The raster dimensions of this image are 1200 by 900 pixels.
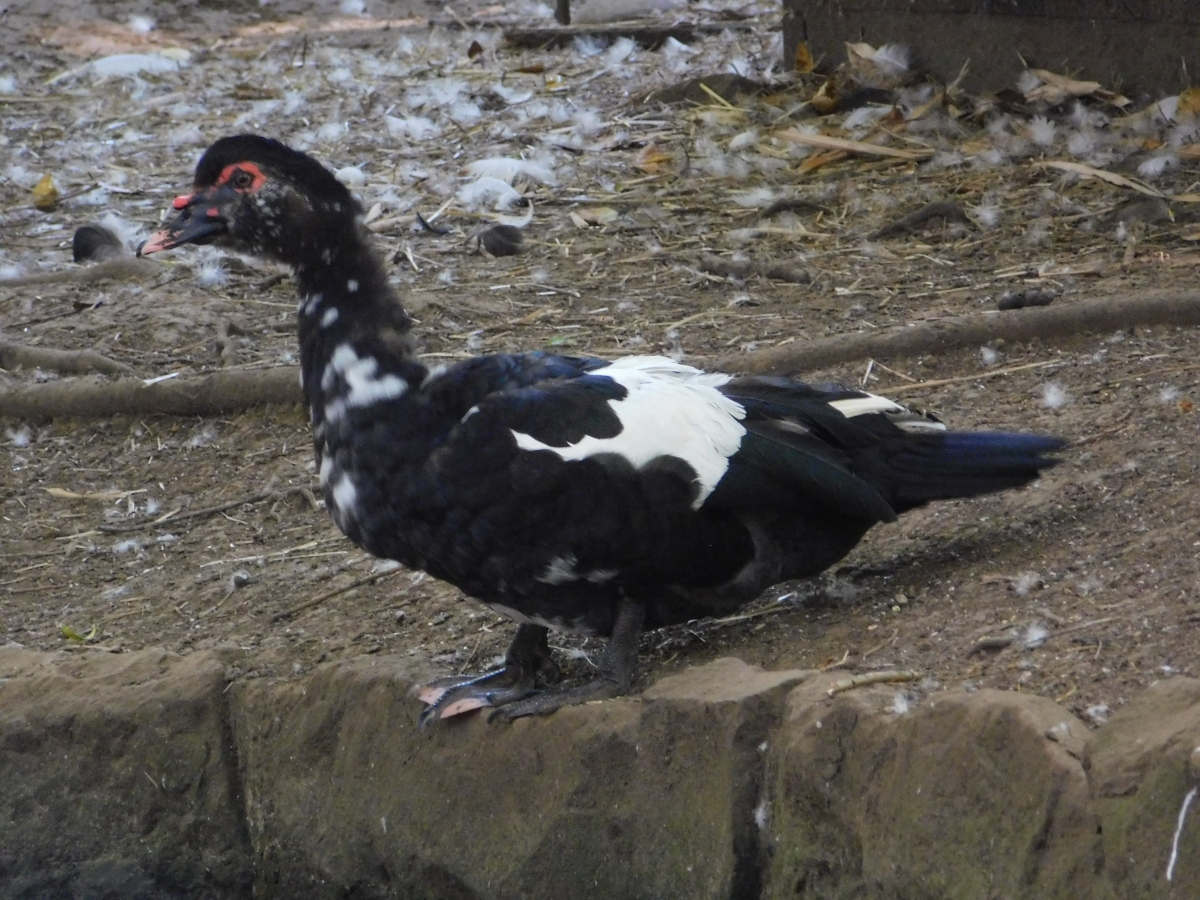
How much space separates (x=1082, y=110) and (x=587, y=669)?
390 centimetres

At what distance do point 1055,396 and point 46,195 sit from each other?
4.81 m

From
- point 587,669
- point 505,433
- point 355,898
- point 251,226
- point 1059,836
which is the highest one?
point 251,226

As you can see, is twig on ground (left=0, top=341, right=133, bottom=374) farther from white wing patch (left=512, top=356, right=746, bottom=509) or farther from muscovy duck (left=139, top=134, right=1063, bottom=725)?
white wing patch (left=512, top=356, right=746, bottom=509)

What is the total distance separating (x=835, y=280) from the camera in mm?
5062

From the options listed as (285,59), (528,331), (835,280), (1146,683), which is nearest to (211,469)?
(528,331)

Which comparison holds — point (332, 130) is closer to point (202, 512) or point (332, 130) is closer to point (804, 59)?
point (804, 59)

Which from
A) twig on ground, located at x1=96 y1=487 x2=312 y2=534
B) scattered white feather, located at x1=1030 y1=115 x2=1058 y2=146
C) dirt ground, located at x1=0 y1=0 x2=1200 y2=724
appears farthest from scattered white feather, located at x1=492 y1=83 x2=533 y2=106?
twig on ground, located at x1=96 y1=487 x2=312 y2=534

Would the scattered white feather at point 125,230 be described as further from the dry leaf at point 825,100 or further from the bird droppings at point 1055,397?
the bird droppings at point 1055,397

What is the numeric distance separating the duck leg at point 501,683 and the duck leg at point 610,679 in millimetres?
37

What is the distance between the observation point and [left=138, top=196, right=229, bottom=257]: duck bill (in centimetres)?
293

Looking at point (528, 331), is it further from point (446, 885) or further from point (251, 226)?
point (446, 885)

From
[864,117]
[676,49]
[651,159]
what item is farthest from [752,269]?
[676,49]

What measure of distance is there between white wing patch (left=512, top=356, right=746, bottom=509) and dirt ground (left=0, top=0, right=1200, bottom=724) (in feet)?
1.25

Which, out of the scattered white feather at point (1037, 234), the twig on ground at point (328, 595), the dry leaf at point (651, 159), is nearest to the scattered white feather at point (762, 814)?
the twig on ground at point (328, 595)
